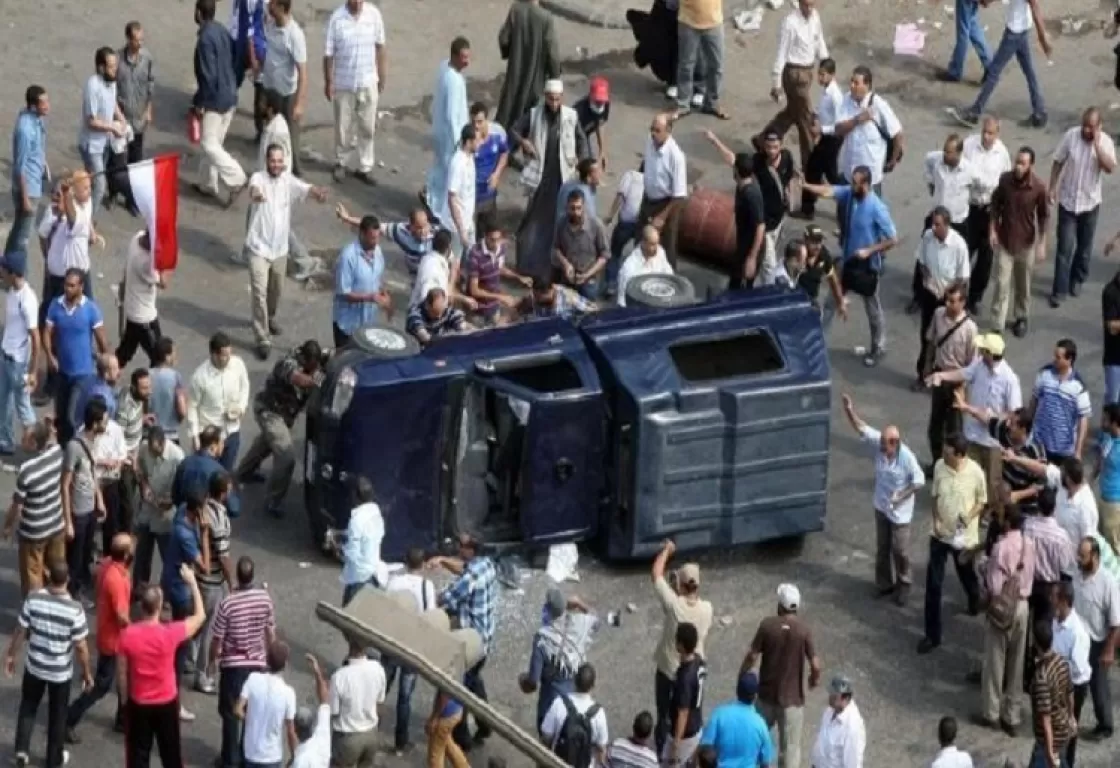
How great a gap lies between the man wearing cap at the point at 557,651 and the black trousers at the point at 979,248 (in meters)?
6.63

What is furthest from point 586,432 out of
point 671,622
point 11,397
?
point 11,397

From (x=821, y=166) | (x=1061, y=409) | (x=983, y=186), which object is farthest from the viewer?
(x=821, y=166)

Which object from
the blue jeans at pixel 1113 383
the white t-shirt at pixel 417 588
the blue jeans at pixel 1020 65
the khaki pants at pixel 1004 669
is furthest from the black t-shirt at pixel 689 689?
the blue jeans at pixel 1020 65

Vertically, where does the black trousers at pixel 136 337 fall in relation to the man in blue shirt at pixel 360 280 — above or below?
below

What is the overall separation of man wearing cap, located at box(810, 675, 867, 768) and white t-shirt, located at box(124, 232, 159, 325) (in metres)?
6.55

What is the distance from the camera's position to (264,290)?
77.0 ft

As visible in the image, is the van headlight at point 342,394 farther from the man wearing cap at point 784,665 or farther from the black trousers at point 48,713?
the man wearing cap at point 784,665

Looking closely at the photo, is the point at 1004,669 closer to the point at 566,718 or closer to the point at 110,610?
the point at 566,718

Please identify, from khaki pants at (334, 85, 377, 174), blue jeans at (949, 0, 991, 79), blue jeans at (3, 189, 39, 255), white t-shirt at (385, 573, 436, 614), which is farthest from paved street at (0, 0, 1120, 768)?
white t-shirt at (385, 573, 436, 614)

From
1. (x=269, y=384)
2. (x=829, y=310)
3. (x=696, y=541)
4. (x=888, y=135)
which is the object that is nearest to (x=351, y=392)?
(x=269, y=384)

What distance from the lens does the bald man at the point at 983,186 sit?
24547 mm

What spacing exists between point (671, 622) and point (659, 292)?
12.0ft

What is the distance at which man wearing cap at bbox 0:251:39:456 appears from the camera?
21.8 meters

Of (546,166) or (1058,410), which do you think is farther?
(546,166)
